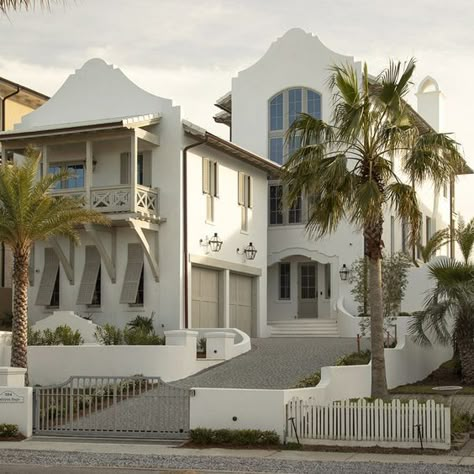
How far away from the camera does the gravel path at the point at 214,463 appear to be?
49.7 ft

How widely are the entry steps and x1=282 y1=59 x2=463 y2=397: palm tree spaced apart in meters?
14.4

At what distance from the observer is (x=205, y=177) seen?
3142 centimetres

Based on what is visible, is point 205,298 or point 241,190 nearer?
point 205,298

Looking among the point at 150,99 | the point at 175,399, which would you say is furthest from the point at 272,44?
the point at 175,399

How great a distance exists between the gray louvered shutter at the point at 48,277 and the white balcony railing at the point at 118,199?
2.95 meters

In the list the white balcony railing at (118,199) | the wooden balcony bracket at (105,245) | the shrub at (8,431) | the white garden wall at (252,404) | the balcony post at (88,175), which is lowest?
the shrub at (8,431)

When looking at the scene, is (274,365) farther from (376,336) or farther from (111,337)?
(376,336)

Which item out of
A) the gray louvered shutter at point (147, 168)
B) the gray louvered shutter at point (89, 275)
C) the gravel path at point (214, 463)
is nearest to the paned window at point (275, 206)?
the gray louvered shutter at point (147, 168)

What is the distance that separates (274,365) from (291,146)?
1344cm

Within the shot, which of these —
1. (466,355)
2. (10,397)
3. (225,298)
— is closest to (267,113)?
(225,298)

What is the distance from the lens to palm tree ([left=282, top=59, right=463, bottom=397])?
19.2 metres

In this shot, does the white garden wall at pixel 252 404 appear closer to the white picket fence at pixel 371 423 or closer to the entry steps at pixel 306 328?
the white picket fence at pixel 371 423

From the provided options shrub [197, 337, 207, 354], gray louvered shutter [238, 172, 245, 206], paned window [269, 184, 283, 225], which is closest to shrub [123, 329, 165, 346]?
shrub [197, 337, 207, 354]

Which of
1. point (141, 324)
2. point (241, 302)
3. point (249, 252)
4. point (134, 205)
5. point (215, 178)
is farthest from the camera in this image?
point (241, 302)
